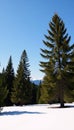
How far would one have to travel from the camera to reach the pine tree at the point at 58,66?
32656mm

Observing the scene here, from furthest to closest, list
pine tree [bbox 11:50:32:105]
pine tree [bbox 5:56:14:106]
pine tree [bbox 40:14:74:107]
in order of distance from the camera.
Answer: pine tree [bbox 5:56:14:106] → pine tree [bbox 11:50:32:105] → pine tree [bbox 40:14:74:107]

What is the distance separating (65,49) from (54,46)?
1.73 m

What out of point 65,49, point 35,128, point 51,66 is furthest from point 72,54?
point 35,128

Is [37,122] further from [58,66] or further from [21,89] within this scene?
[21,89]

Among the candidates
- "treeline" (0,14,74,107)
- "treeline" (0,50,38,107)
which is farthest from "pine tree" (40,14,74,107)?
"treeline" (0,50,38,107)

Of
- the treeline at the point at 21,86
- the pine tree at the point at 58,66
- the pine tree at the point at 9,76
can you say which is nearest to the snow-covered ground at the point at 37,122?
the pine tree at the point at 58,66

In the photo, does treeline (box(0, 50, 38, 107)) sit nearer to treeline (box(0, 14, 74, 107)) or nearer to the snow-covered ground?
treeline (box(0, 14, 74, 107))

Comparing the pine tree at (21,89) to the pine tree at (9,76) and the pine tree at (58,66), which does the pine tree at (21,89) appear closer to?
the pine tree at (9,76)

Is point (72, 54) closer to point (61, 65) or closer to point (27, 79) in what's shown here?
point (61, 65)

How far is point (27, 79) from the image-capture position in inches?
2299

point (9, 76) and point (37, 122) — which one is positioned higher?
point (9, 76)

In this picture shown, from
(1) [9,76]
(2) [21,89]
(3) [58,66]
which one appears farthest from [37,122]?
(1) [9,76]

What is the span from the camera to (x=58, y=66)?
33000 millimetres

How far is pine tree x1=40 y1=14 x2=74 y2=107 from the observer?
107 ft
